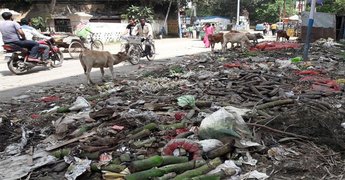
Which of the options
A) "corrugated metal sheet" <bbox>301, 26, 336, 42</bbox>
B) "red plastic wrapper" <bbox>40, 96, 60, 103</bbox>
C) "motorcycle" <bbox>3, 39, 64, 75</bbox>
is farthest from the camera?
"corrugated metal sheet" <bbox>301, 26, 336, 42</bbox>

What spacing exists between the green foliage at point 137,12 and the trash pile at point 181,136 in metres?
27.7

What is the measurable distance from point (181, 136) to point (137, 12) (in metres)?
31.1

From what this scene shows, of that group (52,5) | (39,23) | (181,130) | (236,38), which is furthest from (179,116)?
(52,5)

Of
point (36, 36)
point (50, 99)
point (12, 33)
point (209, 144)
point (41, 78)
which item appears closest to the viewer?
point (209, 144)

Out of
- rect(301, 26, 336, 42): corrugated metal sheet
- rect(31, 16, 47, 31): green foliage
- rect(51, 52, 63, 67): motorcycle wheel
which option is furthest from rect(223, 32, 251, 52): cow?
rect(31, 16, 47, 31): green foliage

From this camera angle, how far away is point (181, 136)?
A: 4.68 meters

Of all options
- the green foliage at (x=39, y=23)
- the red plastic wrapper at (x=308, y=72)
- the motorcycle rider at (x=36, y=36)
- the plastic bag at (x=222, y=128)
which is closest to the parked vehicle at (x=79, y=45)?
the motorcycle rider at (x=36, y=36)

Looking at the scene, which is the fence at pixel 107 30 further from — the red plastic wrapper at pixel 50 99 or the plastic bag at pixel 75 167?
the plastic bag at pixel 75 167

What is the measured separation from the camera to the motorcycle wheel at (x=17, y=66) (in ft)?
38.3

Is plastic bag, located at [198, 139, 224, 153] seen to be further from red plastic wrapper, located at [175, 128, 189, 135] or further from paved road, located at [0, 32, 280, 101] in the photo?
paved road, located at [0, 32, 280, 101]

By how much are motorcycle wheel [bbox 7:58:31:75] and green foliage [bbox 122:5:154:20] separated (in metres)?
23.2

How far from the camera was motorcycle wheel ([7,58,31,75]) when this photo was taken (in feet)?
38.3

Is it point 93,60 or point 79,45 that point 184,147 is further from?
point 79,45

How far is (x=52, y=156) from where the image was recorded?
4.39 meters
